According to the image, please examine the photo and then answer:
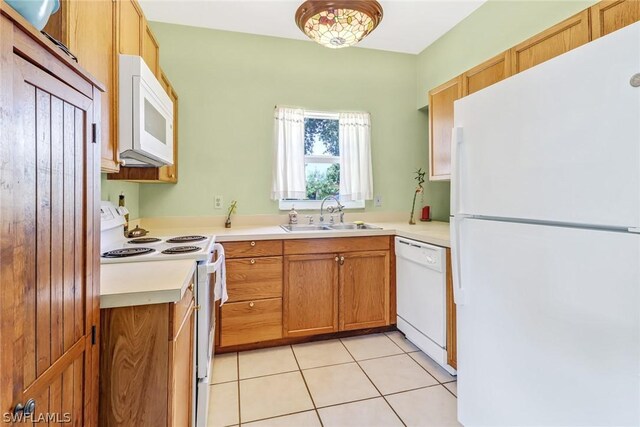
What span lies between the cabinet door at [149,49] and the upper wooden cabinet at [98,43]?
0.43 metres

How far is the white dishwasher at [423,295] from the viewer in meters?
1.96

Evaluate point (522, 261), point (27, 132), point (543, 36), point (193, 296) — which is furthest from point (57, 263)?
point (543, 36)

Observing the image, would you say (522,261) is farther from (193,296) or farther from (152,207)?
(152,207)

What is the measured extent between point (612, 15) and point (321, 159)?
2110 mm

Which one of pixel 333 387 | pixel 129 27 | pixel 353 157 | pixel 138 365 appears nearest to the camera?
pixel 138 365

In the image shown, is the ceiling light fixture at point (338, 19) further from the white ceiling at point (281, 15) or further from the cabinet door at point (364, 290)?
the cabinet door at point (364, 290)

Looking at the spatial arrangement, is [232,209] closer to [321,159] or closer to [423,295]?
[321,159]

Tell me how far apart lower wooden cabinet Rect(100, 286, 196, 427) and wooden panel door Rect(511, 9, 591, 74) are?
2129mm

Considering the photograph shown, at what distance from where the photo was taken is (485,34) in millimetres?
2357

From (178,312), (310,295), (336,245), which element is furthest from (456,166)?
(310,295)

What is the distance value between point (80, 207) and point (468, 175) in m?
1.39

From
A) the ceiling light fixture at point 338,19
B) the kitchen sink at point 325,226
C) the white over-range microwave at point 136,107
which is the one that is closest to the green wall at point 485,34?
the ceiling light fixture at point 338,19

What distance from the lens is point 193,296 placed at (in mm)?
1398

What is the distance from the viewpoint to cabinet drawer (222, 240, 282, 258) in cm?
217
